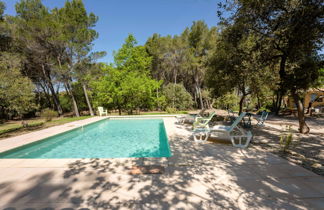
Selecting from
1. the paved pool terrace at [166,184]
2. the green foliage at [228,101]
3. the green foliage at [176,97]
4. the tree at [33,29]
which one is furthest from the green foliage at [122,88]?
the paved pool terrace at [166,184]

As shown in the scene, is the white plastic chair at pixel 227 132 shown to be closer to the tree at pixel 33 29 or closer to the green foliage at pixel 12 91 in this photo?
the green foliage at pixel 12 91

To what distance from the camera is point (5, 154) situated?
4.30m

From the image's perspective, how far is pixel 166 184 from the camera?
2.39m

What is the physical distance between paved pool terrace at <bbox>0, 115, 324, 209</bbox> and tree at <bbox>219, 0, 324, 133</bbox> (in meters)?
3.80

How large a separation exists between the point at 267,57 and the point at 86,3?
1604cm

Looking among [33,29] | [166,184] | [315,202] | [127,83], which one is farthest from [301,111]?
[33,29]

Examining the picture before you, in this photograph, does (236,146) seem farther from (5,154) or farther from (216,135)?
(5,154)

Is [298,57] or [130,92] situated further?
[130,92]

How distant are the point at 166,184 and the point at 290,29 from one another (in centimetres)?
570

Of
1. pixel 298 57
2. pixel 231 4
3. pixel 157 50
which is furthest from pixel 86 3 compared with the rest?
pixel 298 57

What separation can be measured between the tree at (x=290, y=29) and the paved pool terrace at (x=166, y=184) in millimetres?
3801

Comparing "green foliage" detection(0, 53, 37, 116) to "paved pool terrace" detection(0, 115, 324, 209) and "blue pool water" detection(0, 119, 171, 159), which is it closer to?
"blue pool water" detection(0, 119, 171, 159)

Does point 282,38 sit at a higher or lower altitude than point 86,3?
lower

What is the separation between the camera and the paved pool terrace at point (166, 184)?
1975mm
